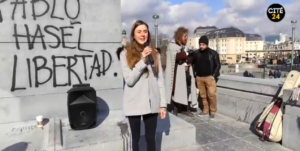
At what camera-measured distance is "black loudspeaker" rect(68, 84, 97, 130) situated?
3805 mm

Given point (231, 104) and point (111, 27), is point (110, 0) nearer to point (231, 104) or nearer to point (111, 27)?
point (111, 27)

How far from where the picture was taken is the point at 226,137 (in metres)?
4.66

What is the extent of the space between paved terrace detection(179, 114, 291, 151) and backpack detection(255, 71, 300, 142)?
0.56ft

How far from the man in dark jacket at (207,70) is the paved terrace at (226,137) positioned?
44cm

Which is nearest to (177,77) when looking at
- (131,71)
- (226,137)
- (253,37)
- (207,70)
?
(207,70)

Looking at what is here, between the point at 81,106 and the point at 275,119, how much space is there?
3172mm

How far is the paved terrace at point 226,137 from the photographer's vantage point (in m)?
4.15

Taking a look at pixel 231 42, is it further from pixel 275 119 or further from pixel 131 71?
pixel 131 71

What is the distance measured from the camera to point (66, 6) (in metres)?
4.86

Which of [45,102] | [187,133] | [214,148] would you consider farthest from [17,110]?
[214,148]

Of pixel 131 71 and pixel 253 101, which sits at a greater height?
pixel 131 71

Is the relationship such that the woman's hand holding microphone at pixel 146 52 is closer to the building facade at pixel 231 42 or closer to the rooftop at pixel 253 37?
the building facade at pixel 231 42

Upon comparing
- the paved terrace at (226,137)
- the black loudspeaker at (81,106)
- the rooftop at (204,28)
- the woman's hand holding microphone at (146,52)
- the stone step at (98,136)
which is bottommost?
the paved terrace at (226,137)

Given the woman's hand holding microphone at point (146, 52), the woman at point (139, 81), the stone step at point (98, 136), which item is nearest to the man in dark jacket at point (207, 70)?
the stone step at point (98, 136)
